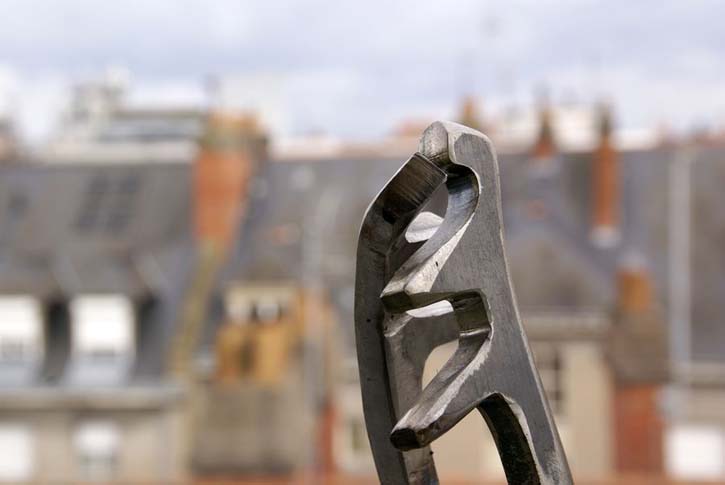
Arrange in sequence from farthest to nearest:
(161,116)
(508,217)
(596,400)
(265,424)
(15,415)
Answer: (161,116)
(508,217)
(15,415)
(596,400)
(265,424)

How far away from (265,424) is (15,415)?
8390mm

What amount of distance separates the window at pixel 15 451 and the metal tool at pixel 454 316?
2445 cm

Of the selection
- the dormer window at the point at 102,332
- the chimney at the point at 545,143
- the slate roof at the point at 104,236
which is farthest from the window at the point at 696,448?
the dormer window at the point at 102,332

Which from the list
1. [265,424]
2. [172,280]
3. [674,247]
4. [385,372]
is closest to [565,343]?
[674,247]

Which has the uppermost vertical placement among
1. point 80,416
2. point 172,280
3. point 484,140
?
point 484,140

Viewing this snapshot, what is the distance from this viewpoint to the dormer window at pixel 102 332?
27672mm

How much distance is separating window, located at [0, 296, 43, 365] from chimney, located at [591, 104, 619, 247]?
14308 millimetres

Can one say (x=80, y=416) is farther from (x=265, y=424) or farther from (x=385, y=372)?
(x=385, y=372)

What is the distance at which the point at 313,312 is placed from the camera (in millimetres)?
24062

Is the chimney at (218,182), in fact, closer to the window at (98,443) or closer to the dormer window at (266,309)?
the dormer window at (266,309)

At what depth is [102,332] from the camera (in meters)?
28.0

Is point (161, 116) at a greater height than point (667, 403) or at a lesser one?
greater

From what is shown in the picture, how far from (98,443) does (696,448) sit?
44.8 ft

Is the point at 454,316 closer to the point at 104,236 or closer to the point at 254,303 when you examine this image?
the point at 254,303
